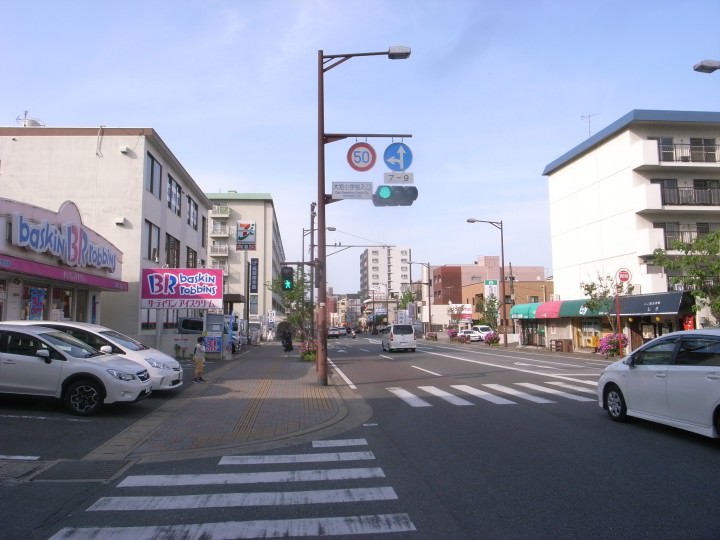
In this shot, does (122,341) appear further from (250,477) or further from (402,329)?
(402,329)

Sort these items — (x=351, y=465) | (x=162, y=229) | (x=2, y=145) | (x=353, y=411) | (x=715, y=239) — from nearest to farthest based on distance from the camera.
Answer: (x=351, y=465), (x=353, y=411), (x=715, y=239), (x=2, y=145), (x=162, y=229)

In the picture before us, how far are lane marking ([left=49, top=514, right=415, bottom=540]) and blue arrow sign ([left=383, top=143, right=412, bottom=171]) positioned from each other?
11594 millimetres

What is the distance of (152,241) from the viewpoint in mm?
29156

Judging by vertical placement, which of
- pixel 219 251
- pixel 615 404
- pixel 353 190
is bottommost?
pixel 615 404

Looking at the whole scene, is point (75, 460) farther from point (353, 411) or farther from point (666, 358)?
point (666, 358)

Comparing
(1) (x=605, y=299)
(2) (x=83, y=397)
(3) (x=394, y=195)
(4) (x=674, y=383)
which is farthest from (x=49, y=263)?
(1) (x=605, y=299)

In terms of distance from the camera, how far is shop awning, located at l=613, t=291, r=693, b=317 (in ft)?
87.2

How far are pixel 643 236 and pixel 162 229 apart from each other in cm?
2664

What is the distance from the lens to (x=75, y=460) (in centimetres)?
765

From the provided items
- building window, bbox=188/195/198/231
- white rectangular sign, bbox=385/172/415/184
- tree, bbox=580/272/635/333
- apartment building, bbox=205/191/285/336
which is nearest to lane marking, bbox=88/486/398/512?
white rectangular sign, bbox=385/172/415/184

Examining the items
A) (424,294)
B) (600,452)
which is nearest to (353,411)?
(600,452)

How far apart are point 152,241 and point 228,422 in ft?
68.2

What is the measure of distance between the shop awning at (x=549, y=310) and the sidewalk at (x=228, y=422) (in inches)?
1003

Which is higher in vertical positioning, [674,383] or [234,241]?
[234,241]
